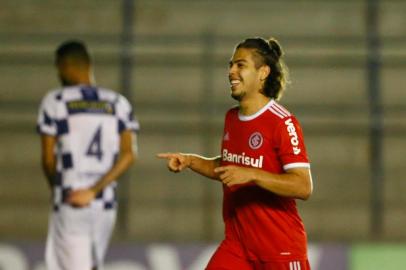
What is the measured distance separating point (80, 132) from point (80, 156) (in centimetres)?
14

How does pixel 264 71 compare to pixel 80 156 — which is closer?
pixel 264 71

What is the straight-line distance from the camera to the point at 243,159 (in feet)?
17.1

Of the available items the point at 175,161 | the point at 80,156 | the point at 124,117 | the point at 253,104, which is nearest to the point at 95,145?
the point at 80,156

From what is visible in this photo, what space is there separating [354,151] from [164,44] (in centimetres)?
211

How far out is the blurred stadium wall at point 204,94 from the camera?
416 inches

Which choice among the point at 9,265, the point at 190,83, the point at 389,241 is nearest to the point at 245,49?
the point at 9,265

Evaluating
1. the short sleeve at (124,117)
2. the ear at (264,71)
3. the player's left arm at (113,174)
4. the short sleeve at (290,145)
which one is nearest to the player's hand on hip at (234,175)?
the short sleeve at (290,145)

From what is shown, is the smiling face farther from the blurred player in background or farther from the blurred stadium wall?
the blurred stadium wall

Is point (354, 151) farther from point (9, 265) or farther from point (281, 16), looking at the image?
point (9, 265)

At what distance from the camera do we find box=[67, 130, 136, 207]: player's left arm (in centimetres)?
629

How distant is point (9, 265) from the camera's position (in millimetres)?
8414

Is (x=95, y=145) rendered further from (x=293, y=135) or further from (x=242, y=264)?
(x=293, y=135)

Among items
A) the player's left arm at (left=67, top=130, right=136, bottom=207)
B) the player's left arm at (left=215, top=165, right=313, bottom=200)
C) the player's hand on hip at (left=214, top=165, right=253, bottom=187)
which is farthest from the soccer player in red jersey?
the player's left arm at (left=67, top=130, right=136, bottom=207)

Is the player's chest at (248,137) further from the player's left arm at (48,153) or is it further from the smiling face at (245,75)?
the player's left arm at (48,153)
